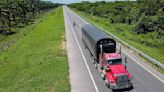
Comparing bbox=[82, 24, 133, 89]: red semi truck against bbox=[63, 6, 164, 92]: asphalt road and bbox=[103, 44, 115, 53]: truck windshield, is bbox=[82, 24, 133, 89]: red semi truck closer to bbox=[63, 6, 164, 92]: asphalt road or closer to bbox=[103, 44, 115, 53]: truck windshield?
bbox=[103, 44, 115, 53]: truck windshield

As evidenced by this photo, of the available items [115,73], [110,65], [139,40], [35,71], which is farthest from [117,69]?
[139,40]

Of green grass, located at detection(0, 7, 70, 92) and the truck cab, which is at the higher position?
the truck cab

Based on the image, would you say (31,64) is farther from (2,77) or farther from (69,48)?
(69,48)

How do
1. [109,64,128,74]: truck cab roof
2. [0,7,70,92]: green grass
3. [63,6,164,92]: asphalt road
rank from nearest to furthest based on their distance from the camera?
[109,64,128,74]: truck cab roof → [63,6,164,92]: asphalt road → [0,7,70,92]: green grass

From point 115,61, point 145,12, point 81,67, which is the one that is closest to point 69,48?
point 81,67

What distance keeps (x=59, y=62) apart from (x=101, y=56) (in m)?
7.78

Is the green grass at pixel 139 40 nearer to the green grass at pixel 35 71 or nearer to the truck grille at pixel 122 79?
the green grass at pixel 35 71

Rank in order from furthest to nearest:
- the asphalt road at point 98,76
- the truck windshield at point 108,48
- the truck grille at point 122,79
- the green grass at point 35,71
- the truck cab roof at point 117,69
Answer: the truck windshield at point 108,48, the green grass at point 35,71, the asphalt road at point 98,76, the truck cab roof at point 117,69, the truck grille at point 122,79

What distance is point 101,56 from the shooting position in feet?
80.9

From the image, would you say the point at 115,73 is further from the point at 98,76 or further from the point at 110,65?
the point at 98,76

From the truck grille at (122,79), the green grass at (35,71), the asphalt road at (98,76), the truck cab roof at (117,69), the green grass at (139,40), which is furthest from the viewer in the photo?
the green grass at (139,40)

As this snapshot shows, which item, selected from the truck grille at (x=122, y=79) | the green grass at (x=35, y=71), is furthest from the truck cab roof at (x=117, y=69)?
the green grass at (x=35, y=71)

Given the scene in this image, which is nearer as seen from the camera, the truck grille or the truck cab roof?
the truck grille

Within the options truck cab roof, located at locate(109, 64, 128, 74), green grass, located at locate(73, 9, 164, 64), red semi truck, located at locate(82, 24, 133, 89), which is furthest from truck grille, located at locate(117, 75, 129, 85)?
green grass, located at locate(73, 9, 164, 64)
